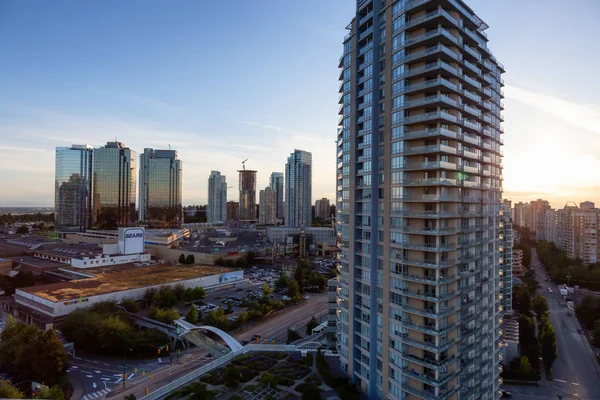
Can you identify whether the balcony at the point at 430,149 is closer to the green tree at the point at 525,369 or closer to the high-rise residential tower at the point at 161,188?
the green tree at the point at 525,369

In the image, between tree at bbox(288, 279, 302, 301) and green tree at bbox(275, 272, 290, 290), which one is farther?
green tree at bbox(275, 272, 290, 290)

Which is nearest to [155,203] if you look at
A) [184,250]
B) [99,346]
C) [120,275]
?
[184,250]

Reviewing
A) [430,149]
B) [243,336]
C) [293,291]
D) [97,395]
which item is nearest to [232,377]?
[97,395]

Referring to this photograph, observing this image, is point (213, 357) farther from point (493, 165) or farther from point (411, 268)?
point (493, 165)

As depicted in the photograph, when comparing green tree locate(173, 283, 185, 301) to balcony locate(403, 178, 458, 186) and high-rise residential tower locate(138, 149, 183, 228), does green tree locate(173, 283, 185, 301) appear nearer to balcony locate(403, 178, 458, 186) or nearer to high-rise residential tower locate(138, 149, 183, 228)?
Result: balcony locate(403, 178, 458, 186)

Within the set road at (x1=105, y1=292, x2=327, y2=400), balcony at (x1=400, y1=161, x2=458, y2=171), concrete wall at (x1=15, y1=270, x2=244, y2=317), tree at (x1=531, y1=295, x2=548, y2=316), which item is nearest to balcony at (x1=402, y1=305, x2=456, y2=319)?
balcony at (x1=400, y1=161, x2=458, y2=171)

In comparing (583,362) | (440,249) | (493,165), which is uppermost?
(493,165)

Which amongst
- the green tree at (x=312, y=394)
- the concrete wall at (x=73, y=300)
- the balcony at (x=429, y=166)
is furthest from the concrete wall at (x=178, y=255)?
the balcony at (x=429, y=166)
